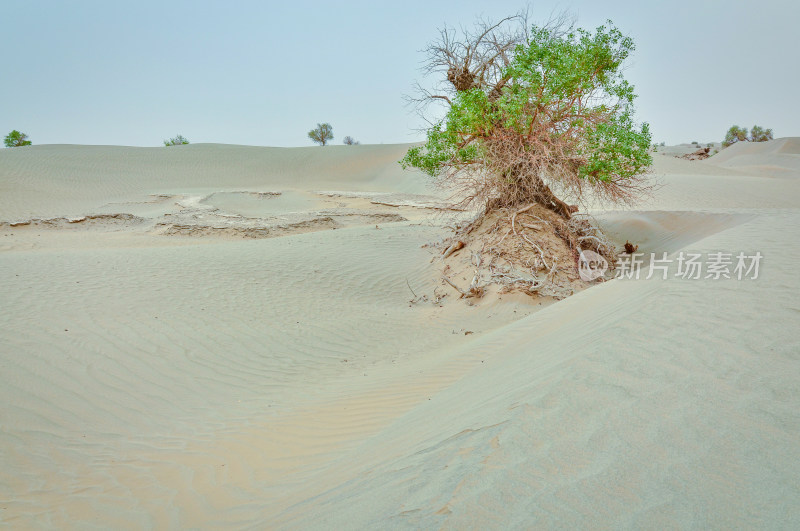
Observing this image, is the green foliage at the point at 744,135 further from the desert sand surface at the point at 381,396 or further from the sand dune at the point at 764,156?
the desert sand surface at the point at 381,396

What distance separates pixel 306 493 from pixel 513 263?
694cm

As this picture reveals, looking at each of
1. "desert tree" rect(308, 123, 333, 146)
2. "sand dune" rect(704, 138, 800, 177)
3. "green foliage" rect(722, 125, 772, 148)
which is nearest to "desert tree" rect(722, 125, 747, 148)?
"green foliage" rect(722, 125, 772, 148)

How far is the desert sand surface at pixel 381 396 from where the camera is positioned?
1771 mm

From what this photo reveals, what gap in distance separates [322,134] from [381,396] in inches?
2301

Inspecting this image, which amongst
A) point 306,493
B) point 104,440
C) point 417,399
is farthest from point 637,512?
point 104,440

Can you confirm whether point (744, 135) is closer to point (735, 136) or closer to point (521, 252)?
point (735, 136)

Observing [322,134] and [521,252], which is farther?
[322,134]

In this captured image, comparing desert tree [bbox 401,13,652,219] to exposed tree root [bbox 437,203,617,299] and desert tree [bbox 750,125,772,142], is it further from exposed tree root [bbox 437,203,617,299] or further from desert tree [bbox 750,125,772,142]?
desert tree [bbox 750,125,772,142]

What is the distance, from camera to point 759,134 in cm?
5741

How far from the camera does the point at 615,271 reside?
32.8 feet

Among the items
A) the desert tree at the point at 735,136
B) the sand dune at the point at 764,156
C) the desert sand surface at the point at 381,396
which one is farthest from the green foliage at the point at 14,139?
the desert tree at the point at 735,136

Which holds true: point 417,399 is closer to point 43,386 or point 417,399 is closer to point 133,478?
point 133,478

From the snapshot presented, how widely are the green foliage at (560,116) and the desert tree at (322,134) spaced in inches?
2068

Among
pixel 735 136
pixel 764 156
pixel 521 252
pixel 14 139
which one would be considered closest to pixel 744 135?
pixel 735 136
